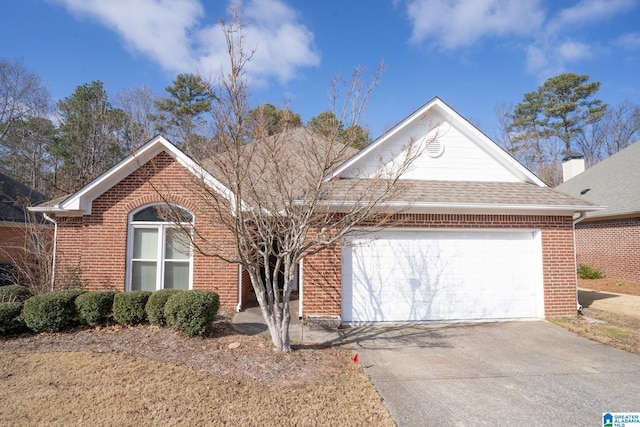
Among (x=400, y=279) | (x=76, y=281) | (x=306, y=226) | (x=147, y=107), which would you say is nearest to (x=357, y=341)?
(x=400, y=279)

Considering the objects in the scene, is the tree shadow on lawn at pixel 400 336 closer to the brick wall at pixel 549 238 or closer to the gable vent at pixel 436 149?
the brick wall at pixel 549 238

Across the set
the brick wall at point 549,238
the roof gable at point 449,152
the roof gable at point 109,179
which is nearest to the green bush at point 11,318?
the roof gable at point 109,179

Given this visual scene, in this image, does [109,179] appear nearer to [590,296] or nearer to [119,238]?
[119,238]

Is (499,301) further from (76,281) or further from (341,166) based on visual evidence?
(76,281)

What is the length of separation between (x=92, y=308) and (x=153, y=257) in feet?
7.48

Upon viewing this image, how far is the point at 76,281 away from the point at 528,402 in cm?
997

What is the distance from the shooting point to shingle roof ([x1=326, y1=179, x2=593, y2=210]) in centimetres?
814

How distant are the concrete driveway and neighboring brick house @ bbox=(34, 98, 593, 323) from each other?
2.75 feet

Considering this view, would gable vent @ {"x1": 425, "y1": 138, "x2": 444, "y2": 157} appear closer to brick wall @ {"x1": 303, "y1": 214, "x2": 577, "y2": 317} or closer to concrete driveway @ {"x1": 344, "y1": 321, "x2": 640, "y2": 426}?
brick wall @ {"x1": 303, "y1": 214, "x2": 577, "y2": 317}

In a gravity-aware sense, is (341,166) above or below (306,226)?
above

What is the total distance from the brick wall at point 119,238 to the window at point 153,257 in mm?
188

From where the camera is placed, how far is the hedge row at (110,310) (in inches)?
255

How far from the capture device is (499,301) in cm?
862

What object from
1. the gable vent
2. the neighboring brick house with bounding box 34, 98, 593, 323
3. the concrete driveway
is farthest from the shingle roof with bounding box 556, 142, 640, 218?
the concrete driveway
